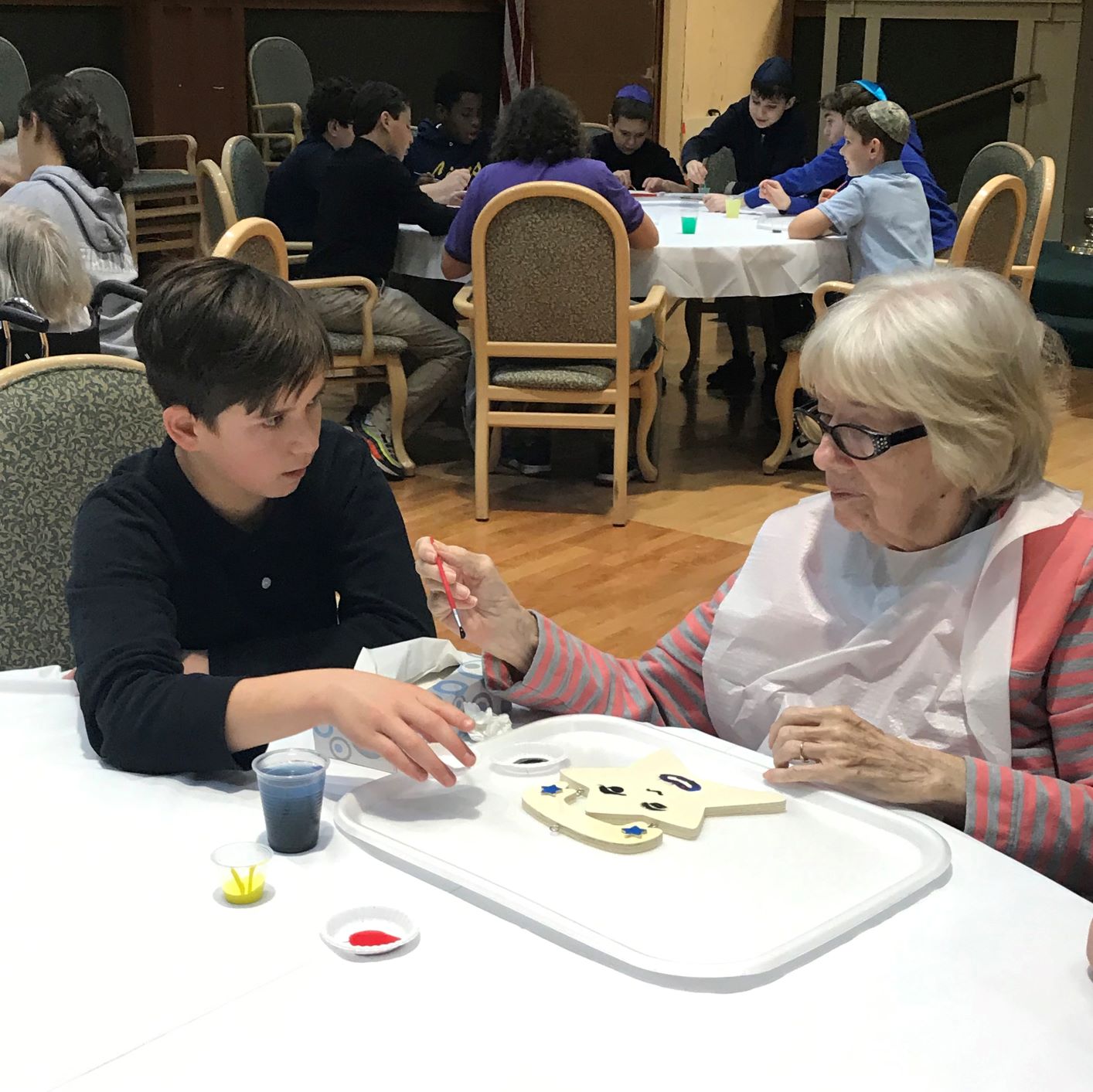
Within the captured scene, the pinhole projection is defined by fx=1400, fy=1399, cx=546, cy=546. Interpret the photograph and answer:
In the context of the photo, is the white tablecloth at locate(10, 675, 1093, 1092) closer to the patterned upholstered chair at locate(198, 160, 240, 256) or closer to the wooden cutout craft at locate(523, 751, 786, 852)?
the wooden cutout craft at locate(523, 751, 786, 852)

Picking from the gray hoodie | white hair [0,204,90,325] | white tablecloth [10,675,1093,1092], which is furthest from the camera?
the gray hoodie

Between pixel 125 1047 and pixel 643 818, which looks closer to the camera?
pixel 125 1047

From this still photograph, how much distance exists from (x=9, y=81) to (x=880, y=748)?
718cm

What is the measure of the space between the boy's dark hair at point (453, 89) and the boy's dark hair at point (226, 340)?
5.21 metres

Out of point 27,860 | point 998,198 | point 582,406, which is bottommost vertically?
point 582,406

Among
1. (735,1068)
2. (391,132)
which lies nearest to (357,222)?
(391,132)

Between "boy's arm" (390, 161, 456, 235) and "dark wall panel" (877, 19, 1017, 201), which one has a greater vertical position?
"dark wall panel" (877, 19, 1017, 201)

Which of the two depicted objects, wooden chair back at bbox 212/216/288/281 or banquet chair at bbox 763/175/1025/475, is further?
banquet chair at bbox 763/175/1025/475

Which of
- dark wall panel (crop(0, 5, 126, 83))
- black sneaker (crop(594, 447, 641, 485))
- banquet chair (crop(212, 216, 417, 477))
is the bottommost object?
black sneaker (crop(594, 447, 641, 485))

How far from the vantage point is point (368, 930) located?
104 centimetres

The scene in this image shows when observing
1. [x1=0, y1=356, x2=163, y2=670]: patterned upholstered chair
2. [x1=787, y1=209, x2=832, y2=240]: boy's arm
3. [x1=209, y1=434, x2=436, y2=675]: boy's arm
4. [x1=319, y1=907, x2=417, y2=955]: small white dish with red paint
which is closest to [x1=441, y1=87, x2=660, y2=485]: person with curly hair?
[x1=787, y1=209, x2=832, y2=240]: boy's arm

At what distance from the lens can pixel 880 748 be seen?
4.27 ft

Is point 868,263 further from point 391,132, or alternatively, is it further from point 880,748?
point 880,748

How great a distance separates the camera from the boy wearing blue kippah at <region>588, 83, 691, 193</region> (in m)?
6.29
